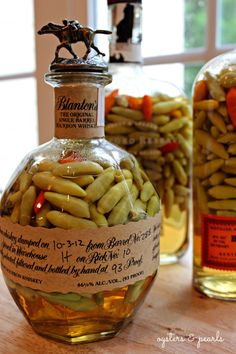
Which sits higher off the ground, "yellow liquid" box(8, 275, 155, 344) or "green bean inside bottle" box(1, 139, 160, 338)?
"green bean inside bottle" box(1, 139, 160, 338)

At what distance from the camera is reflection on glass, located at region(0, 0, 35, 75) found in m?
0.94

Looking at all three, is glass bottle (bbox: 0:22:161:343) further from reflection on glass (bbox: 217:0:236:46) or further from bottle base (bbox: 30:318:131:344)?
reflection on glass (bbox: 217:0:236:46)

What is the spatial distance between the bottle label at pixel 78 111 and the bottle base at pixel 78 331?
145 mm

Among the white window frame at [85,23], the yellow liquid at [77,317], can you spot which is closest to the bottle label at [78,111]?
the yellow liquid at [77,317]

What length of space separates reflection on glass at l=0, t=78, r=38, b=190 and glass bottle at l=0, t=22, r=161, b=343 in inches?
23.6

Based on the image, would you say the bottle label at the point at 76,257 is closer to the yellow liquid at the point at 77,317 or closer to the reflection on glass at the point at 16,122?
the yellow liquid at the point at 77,317

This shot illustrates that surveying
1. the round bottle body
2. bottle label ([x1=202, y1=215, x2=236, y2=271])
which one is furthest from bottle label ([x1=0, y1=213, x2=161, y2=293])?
bottle label ([x1=202, y1=215, x2=236, y2=271])

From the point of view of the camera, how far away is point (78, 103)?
36 cm

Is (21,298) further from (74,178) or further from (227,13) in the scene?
(227,13)

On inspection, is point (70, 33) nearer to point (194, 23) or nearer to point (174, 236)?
point (174, 236)

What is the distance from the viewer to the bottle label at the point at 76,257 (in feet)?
1.09

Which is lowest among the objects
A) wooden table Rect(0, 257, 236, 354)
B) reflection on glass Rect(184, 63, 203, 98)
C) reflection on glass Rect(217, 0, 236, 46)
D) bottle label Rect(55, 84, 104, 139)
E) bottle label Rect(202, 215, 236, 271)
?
wooden table Rect(0, 257, 236, 354)

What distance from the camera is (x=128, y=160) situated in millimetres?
390

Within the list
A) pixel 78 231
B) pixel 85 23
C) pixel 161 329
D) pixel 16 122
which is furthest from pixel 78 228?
pixel 16 122
